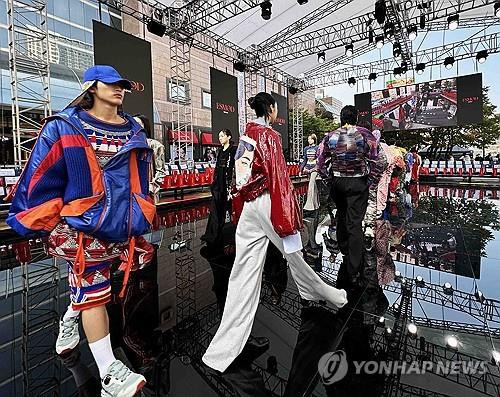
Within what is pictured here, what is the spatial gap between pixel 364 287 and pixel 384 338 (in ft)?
2.87

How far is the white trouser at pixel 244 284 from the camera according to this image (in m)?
1.79

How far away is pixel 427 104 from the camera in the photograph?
17531 millimetres

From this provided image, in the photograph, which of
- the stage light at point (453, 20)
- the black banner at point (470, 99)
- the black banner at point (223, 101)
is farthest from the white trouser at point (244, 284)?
the black banner at point (470, 99)

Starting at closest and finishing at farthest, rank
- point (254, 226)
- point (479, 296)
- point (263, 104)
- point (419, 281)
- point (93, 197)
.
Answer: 1. point (93, 197)
2. point (254, 226)
3. point (263, 104)
4. point (479, 296)
5. point (419, 281)

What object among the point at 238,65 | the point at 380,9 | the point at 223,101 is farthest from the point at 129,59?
the point at 380,9

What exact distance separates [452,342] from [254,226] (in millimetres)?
1347

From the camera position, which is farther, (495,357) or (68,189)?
(495,357)

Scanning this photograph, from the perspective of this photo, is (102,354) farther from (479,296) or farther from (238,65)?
(238,65)

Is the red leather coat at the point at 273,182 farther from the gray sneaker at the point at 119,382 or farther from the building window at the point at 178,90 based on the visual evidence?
the building window at the point at 178,90

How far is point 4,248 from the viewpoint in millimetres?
4266

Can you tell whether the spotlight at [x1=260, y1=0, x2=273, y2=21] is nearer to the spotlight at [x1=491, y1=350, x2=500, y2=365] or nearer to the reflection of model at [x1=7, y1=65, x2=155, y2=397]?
the reflection of model at [x1=7, y1=65, x2=155, y2=397]

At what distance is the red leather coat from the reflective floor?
0.74 m

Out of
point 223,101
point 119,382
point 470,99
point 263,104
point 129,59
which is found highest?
point 470,99

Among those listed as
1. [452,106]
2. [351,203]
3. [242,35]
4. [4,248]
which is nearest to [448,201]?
[351,203]
